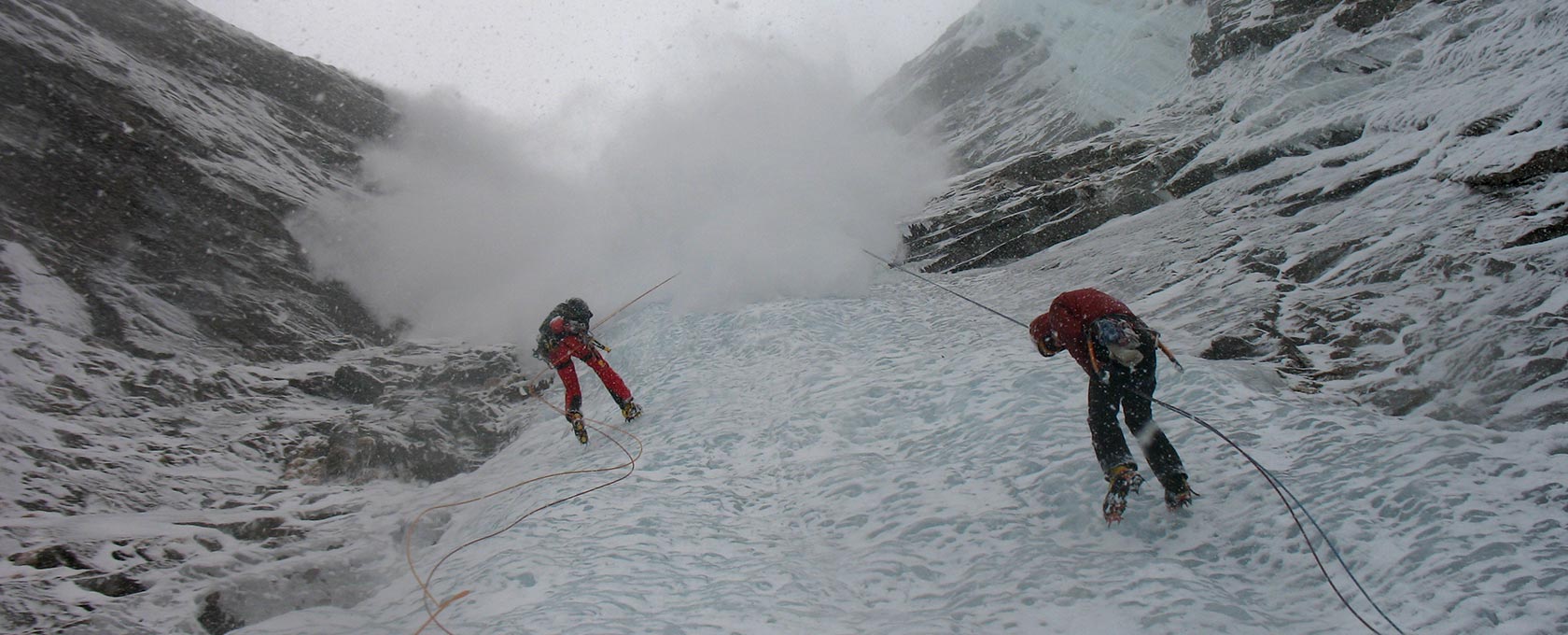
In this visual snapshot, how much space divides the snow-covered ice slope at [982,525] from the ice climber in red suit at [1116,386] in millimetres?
300

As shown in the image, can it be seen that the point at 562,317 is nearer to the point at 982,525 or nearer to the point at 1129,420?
the point at 982,525

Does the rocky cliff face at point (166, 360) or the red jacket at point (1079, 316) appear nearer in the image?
the red jacket at point (1079, 316)

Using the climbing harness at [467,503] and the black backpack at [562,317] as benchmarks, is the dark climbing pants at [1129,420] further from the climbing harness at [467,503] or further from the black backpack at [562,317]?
the black backpack at [562,317]

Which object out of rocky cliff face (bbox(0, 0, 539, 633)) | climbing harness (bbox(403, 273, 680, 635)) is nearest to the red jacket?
climbing harness (bbox(403, 273, 680, 635))

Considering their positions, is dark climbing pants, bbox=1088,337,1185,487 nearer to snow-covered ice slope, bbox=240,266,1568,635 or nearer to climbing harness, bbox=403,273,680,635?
snow-covered ice slope, bbox=240,266,1568,635

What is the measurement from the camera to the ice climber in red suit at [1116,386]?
4.66 m

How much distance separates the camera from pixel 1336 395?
19.8 feet

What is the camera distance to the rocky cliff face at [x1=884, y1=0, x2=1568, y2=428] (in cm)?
603

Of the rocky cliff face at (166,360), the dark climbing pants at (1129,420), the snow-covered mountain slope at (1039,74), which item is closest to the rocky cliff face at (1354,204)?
the dark climbing pants at (1129,420)

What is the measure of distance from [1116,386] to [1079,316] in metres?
0.55

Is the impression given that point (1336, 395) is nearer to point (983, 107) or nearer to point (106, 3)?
point (106, 3)

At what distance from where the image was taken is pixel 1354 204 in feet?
31.3

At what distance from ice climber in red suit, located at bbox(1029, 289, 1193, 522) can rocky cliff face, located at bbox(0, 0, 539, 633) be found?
6547mm

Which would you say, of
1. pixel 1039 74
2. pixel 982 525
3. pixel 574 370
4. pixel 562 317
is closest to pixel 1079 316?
pixel 982 525
